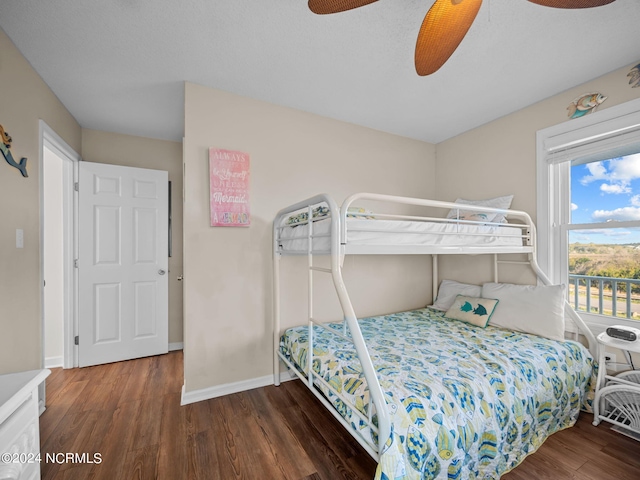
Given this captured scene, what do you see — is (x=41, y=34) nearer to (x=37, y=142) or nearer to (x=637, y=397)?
(x=37, y=142)

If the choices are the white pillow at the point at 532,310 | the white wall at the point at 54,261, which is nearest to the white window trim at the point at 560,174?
the white pillow at the point at 532,310

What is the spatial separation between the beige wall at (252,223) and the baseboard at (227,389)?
42 mm

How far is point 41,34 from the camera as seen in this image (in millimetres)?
1571

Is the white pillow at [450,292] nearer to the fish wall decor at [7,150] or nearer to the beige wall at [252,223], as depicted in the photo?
the beige wall at [252,223]

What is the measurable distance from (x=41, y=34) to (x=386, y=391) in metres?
2.65

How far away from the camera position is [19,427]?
37.4 inches

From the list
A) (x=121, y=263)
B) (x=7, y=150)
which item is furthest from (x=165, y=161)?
(x=7, y=150)

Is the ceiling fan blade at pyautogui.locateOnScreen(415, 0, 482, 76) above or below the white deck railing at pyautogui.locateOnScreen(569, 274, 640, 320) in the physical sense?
above

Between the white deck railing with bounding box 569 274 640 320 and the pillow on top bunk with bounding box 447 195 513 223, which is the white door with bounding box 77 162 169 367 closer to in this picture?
the pillow on top bunk with bounding box 447 195 513 223

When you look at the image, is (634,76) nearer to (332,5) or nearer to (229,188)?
(332,5)

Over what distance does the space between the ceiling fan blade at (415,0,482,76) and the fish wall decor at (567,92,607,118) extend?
153cm

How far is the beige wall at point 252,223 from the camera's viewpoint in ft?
6.81

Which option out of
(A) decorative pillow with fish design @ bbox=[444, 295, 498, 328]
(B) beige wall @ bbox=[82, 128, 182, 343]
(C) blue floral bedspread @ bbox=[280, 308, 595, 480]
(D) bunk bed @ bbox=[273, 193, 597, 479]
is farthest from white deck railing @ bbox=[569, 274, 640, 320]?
(B) beige wall @ bbox=[82, 128, 182, 343]

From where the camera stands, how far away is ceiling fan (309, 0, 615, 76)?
3.56 feet
